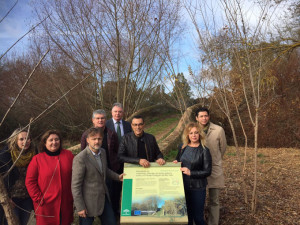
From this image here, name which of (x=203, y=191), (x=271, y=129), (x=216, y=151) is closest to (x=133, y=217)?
(x=203, y=191)

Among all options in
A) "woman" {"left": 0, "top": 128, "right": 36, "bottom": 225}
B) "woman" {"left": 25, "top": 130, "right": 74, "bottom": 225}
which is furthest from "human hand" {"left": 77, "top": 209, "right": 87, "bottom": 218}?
"woman" {"left": 0, "top": 128, "right": 36, "bottom": 225}

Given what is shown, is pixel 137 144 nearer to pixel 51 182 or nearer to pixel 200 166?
pixel 200 166

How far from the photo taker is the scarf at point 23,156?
2.84 m

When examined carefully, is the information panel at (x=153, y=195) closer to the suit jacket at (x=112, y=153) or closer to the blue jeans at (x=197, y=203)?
the blue jeans at (x=197, y=203)

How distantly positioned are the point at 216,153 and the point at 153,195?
1.22 metres

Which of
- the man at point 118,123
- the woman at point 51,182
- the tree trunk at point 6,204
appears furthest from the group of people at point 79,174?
the man at point 118,123

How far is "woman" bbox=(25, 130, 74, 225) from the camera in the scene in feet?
8.86

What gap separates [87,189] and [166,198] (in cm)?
95

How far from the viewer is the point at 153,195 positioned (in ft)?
9.23

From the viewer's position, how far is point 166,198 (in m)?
2.79

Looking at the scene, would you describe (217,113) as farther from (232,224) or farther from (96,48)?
(232,224)

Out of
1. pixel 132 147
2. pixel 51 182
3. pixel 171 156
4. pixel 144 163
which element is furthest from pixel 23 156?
pixel 171 156

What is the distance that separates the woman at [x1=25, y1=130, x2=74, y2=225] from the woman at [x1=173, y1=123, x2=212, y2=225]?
58.3 inches

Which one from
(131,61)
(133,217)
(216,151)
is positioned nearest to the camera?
(133,217)
